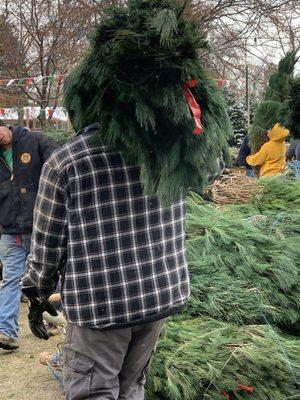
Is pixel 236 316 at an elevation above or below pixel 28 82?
below

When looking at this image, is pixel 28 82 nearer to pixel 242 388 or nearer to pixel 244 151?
pixel 244 151

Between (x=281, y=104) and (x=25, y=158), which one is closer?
(x=25, y=158)

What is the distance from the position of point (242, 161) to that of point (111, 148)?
838 cm

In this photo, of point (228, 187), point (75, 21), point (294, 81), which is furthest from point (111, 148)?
point (75, 21)

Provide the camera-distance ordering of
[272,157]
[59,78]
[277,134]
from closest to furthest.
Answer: [277,134]
[272,157]
[59,78]

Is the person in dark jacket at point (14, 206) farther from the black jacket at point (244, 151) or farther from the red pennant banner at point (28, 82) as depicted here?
the red pennant banner at point (28, 82)

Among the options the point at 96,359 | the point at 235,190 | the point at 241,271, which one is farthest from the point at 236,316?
the point at 235,190

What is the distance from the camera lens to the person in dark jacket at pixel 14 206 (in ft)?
14.4

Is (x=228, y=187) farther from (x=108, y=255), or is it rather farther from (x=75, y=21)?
(x=75, y=21)

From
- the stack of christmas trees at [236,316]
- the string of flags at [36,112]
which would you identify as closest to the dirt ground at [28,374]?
the stack of christmas trees at [236,316]

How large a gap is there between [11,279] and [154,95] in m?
2.76

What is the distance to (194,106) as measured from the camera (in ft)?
7.02

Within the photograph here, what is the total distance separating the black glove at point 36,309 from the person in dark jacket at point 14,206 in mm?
1402

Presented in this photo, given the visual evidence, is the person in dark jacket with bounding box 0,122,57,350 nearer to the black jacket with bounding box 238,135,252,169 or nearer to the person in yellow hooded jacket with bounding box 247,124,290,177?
the person in yellow hooded jacket with bounding box 247,124,290,177
